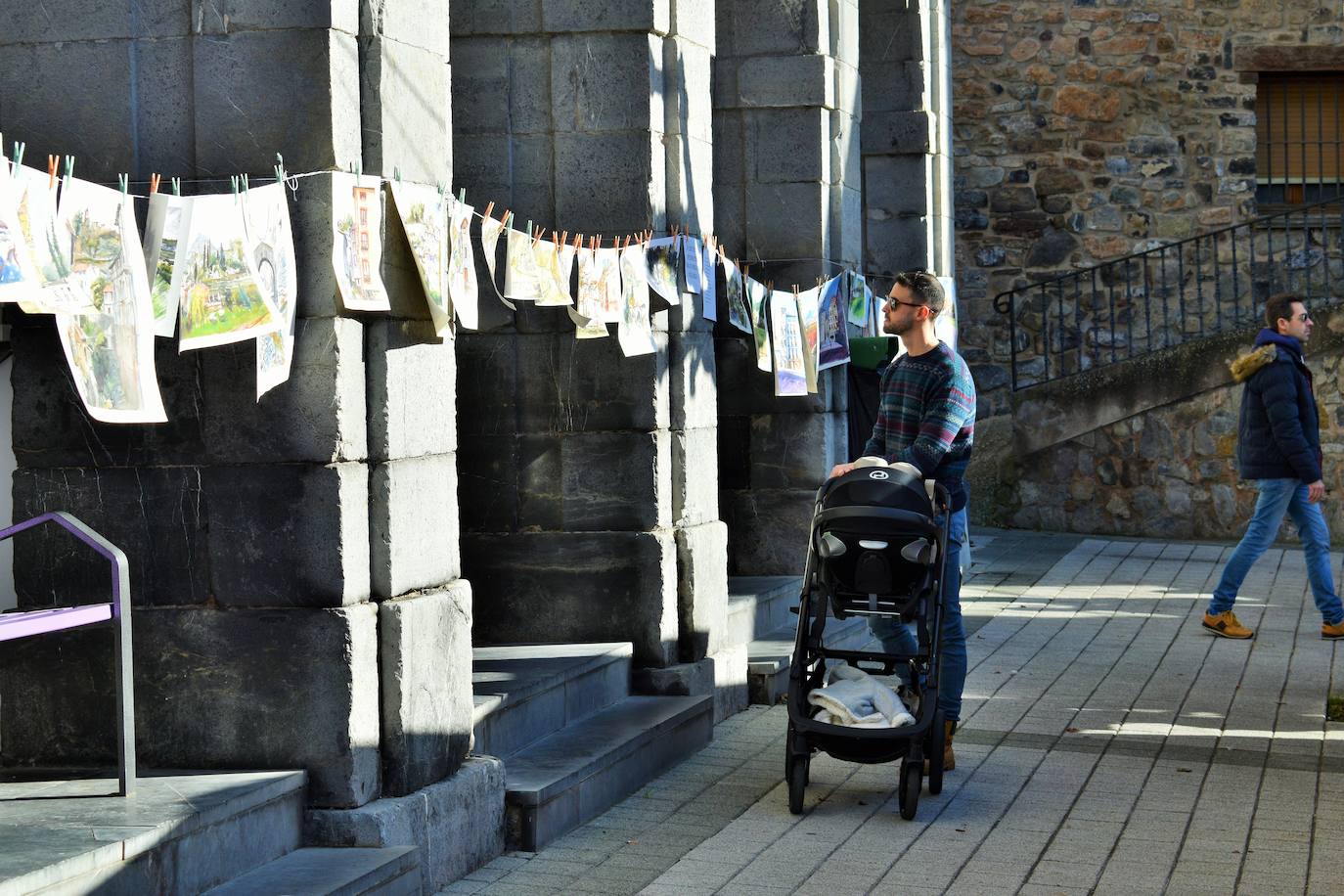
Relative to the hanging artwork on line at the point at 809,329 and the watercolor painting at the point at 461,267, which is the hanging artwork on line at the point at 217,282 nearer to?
the watercolor painting at the point at 461,267

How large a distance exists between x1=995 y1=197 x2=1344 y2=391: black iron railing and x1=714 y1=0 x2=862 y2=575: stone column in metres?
6.63

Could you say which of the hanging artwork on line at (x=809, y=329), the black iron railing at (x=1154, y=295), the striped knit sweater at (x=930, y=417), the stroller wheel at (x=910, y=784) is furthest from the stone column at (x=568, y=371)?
the black iron railing at (x=1154, y=295)

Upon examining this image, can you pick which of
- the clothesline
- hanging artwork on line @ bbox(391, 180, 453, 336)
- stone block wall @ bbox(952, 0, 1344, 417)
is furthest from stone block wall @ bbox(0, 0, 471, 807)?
stone block wall @ bbox(952, 0, 1344, 417)

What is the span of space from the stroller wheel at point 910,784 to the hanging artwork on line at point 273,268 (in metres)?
2.47

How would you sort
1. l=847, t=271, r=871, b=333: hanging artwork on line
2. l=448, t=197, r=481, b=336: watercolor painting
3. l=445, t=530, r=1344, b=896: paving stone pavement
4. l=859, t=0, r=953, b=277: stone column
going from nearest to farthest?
l=445, t=530, r=1344, b=896: paving stone pavement < l=448, t=197, r=481, b=336: watercolor painting < l=847, t=271, r=871, b=333: hanging artwork on line < l=859, t=0, r=953, b=277: stone column

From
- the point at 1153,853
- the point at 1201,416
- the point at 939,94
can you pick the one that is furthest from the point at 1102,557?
the point at 1153,853

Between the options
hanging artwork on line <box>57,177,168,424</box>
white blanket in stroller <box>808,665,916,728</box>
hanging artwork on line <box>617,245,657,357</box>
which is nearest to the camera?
hanging artwork on line <box>57,177,168,424</box>

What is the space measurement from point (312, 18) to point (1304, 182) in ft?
48.2

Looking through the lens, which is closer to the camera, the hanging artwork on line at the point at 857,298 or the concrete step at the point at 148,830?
the concrete step at the point at 148,830

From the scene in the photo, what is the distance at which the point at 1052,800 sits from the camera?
6.38m

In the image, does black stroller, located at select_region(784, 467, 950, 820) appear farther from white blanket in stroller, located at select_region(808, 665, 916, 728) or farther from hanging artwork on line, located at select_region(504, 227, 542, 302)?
hanging artwork on line, located at select_region(504, 227, 542, 302)

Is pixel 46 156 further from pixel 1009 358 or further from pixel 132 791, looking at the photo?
pixel 1009 358

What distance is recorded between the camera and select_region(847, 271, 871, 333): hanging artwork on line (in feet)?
34.1

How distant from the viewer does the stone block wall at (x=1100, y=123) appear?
56.5 ft
